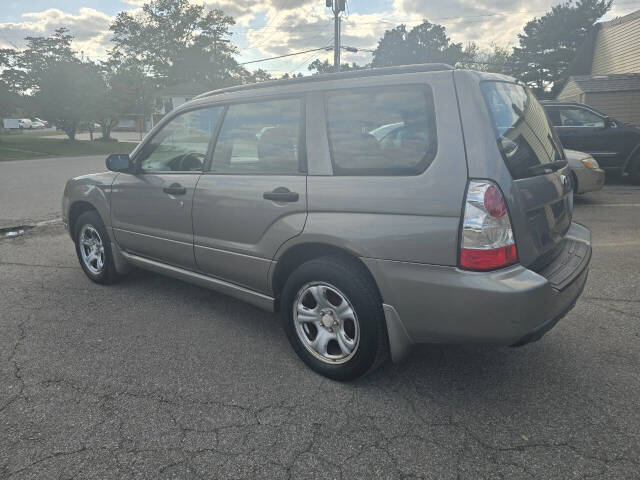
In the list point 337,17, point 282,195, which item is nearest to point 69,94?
point 337,17

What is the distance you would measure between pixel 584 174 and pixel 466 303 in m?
6.74

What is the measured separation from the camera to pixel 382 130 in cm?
251

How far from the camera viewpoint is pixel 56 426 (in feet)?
7.82

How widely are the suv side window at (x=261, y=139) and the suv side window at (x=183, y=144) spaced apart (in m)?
0.17

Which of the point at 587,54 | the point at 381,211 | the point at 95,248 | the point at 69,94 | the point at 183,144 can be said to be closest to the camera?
the point at 381,211

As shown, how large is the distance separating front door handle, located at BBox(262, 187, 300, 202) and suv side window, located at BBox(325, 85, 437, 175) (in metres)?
0.30

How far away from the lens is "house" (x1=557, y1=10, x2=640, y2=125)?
1647 cm

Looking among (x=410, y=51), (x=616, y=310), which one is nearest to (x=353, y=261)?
(x=616, y=310)

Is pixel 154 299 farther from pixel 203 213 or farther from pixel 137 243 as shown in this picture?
pixel 203 213

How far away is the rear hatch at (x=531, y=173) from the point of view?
7.49 feet

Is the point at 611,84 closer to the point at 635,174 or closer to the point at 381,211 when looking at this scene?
the point at 635,174

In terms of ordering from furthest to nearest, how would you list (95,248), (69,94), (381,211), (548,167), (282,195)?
1. (69,94)
2. (95,248)
3. (282,195)
4. (548,167)
5. (381,211)

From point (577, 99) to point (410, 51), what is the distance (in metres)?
Answer: 57.4

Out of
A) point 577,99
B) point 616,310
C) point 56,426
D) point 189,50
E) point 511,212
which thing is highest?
point 189,50
